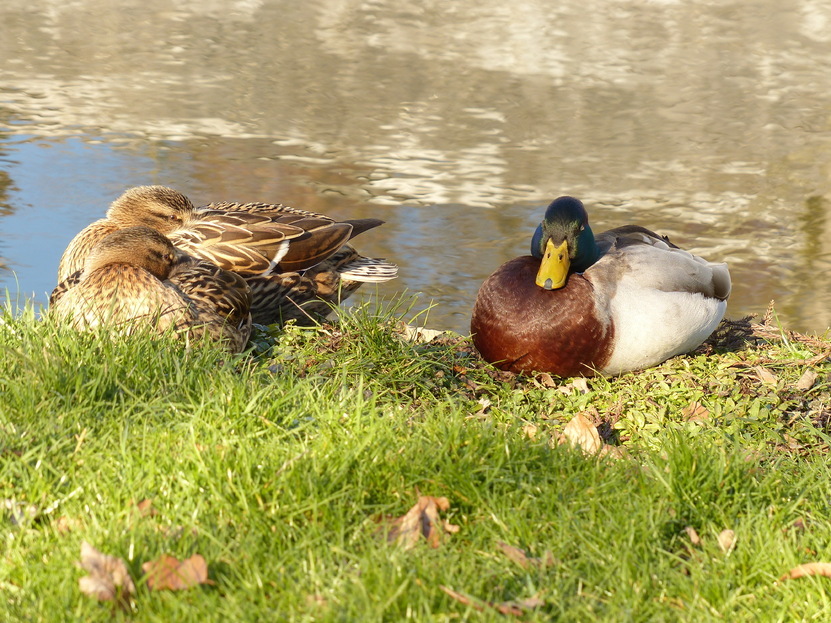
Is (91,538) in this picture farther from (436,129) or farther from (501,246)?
(436,129)

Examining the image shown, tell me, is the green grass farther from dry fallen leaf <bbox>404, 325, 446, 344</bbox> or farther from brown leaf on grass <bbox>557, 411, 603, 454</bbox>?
dry fallen leaf <bbox>404, 325, 446, 344</bbox>

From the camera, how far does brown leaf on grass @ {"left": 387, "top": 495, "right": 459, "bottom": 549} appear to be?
2.70m

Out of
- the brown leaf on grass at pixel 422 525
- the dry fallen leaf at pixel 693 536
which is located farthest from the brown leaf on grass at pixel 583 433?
the brown leaf on grass at pixel 422 525

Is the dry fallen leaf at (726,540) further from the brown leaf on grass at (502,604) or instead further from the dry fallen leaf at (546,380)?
the dry fallen leaf at (546,380)

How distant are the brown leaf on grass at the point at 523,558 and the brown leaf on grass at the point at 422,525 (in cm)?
17

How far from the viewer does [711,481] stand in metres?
3.01

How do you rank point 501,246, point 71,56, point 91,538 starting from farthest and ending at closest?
point 71,56, point 501,246, point 91,538

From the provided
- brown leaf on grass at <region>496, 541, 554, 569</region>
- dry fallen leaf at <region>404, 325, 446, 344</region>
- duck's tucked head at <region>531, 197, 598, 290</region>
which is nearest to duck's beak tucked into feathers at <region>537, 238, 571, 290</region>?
duck's tucked head at <region>531, 197, 598, 290</region>

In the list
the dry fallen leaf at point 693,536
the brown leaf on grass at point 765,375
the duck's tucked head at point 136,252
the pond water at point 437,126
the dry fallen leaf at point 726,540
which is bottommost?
the pond water at point 437,126

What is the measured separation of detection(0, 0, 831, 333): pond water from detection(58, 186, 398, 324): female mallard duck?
0.65 metres

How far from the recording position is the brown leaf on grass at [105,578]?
2.40m

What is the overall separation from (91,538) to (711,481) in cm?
178

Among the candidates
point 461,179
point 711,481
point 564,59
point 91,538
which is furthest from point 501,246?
point 564,59

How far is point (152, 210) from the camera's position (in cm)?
530
